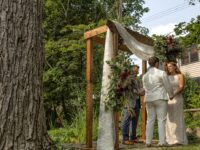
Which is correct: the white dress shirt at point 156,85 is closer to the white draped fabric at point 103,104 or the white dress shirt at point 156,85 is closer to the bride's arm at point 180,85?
the bride's arm at point 180,85

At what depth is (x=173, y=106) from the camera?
31.1 feet

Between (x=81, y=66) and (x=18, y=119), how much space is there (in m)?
15.0

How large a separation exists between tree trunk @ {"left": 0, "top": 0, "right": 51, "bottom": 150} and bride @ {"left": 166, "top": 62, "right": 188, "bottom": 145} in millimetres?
5652

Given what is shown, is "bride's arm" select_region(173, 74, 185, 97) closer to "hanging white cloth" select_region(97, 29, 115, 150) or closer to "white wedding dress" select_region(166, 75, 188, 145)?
"white wedding dress" select_region(166, 75, 188, 145)

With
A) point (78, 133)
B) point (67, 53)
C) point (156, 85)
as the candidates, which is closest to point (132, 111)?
point (156, 85)

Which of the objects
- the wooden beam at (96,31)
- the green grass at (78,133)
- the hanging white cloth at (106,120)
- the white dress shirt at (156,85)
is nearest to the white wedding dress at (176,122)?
the white dress shirt at (156,85)

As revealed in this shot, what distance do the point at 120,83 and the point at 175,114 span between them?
6.62 ft

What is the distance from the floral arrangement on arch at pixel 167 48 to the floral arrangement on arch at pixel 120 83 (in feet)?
5.17

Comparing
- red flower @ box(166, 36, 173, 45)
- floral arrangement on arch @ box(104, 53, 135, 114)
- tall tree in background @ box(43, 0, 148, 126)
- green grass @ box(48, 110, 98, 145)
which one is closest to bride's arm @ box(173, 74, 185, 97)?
red flower @ box(166, 36, 173, 45)

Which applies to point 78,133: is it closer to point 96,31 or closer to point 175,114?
point 175,114

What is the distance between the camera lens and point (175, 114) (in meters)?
9.47

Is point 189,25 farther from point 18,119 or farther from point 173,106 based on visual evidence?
point 18,119

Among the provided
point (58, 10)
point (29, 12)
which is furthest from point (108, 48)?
point (58, 10)

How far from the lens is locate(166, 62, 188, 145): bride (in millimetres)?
9266
